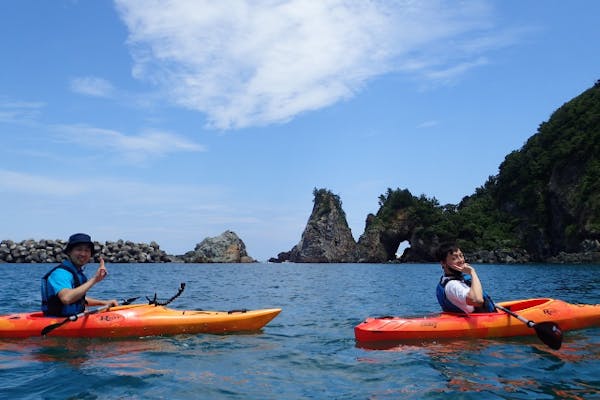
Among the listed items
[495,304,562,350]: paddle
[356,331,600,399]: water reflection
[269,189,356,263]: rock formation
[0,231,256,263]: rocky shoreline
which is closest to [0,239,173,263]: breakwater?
[0,231,256,263]: rocky shoreline

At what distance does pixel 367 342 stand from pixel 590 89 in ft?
277

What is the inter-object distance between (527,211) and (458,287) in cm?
7501

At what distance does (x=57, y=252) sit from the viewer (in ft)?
241

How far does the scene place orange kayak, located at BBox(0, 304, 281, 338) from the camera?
8891 mm

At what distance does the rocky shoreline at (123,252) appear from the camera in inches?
2874

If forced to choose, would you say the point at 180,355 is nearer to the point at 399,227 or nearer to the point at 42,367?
the point at 42,367

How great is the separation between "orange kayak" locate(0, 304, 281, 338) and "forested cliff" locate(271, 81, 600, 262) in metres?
35.8

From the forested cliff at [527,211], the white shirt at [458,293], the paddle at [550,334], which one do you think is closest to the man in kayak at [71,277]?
the white shirt at [458,293]

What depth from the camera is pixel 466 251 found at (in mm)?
80000

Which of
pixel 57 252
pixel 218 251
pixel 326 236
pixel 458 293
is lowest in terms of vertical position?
pixel 458 293

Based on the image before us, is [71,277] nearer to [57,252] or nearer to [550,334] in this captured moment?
[550,334]

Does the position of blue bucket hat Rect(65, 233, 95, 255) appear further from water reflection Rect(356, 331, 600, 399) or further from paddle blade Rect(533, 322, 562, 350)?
paddle blade Rect(533, 322, 562, 350)

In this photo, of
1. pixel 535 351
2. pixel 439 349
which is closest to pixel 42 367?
pixel 439 349

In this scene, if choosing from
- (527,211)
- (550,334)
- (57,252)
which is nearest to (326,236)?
(527,211)
